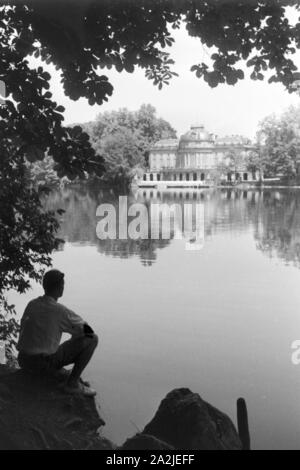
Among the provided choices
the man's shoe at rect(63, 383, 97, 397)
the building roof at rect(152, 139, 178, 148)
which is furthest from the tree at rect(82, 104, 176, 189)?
the man's shoe at rect(63, 383, 97, 397)

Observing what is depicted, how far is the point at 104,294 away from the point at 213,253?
20.1ft

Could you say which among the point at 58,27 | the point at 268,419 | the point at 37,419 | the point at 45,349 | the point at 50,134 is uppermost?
the point at 58,27

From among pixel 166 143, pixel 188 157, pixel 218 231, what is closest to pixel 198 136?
pixel 188 157

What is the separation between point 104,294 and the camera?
10.6m

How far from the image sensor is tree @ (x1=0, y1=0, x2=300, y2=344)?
430 centimetres

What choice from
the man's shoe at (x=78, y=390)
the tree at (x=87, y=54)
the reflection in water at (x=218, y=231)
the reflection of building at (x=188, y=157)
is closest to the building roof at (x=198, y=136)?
the reflection of building at (x=188, y=157)

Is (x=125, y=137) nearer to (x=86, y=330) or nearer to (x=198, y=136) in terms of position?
(x=198, y=136)

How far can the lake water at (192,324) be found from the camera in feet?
18.6

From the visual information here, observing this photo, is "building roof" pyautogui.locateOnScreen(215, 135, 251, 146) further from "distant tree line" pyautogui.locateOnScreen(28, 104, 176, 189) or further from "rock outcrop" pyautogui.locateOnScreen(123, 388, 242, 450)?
"rock outcrop" pyautogui.locateOnScreen(123, 388, 242, 450)

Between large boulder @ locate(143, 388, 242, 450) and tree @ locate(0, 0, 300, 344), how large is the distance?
5.72ft

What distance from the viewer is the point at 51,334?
4.21 metres

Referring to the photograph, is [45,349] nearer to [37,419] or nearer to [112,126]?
[37,419]

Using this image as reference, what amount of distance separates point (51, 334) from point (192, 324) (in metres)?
4.63

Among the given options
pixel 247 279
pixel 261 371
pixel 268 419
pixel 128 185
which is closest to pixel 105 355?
pixel 261 371
